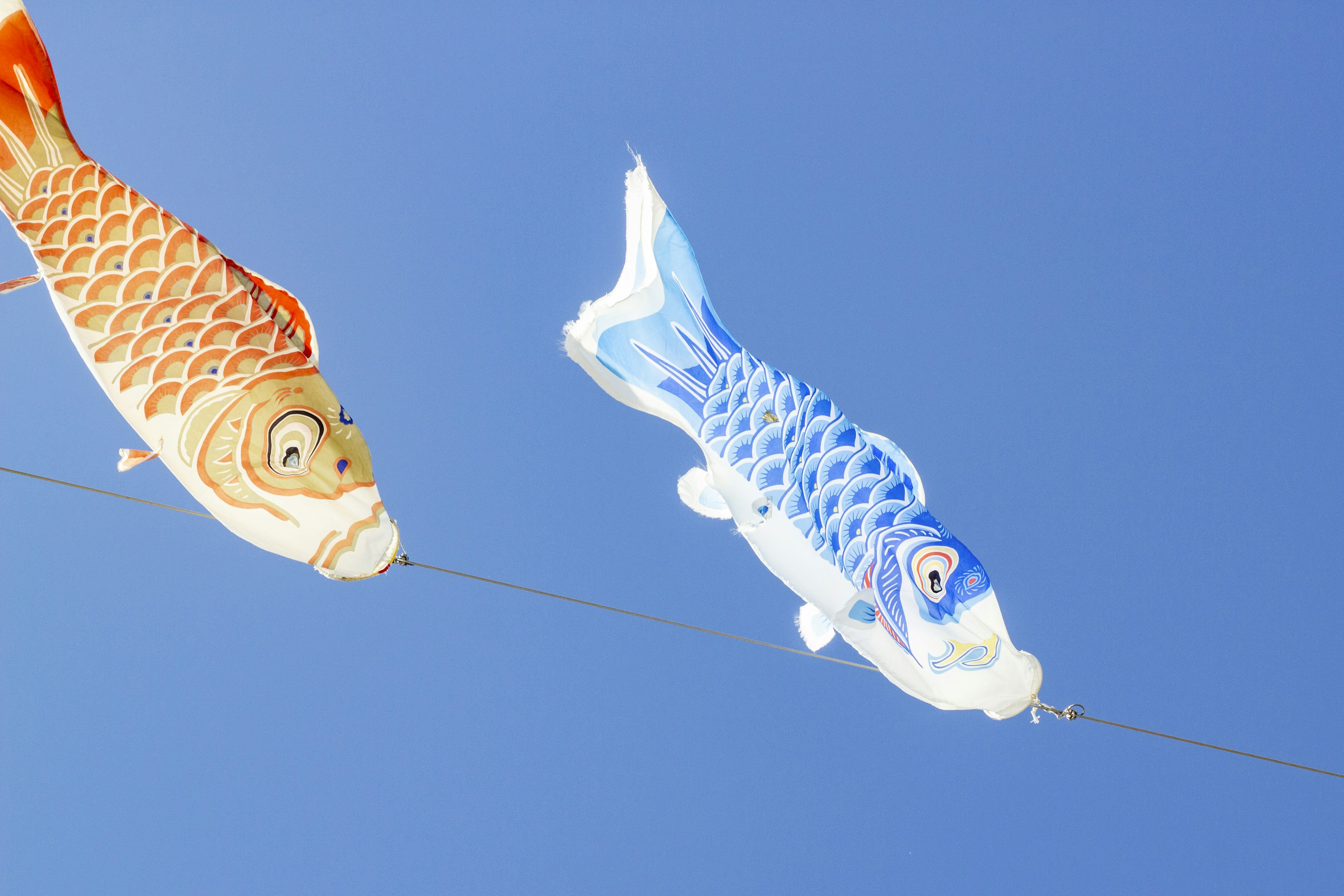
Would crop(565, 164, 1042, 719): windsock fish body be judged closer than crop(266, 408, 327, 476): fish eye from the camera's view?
No

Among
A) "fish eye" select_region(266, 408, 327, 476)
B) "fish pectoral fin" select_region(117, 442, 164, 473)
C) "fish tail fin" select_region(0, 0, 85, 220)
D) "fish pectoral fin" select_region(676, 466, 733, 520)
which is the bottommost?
"fish pectoral fin" select_region(117, 442, 164, 473)

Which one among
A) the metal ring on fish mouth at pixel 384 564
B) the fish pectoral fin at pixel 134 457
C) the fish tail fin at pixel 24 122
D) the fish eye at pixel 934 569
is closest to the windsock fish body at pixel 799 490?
the fish eye at pixel 934 569

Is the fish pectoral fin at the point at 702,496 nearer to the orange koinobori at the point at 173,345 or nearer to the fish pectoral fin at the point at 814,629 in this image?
the fish pectoral fin at the point at 814,629

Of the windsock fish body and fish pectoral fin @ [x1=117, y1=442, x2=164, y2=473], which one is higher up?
the windsock fish body

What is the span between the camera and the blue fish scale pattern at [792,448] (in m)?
4.74

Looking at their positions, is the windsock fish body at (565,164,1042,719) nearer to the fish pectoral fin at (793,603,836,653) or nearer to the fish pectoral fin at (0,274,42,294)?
the fish pectoral fin at (793,603,836,653)

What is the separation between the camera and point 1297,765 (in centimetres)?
482

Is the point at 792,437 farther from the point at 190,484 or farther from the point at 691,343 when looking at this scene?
the point at 190,484

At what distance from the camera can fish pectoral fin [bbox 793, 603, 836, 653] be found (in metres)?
5.10

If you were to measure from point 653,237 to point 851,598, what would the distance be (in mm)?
1775

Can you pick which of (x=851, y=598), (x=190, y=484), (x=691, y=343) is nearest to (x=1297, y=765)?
(x=851, y=598)

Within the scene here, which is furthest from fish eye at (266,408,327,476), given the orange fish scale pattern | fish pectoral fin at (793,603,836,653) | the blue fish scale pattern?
fish pectoral fin at (793,603,836,653)

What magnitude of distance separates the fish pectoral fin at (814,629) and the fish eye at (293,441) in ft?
7.44

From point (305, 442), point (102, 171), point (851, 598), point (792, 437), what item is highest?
point (792, 437)
